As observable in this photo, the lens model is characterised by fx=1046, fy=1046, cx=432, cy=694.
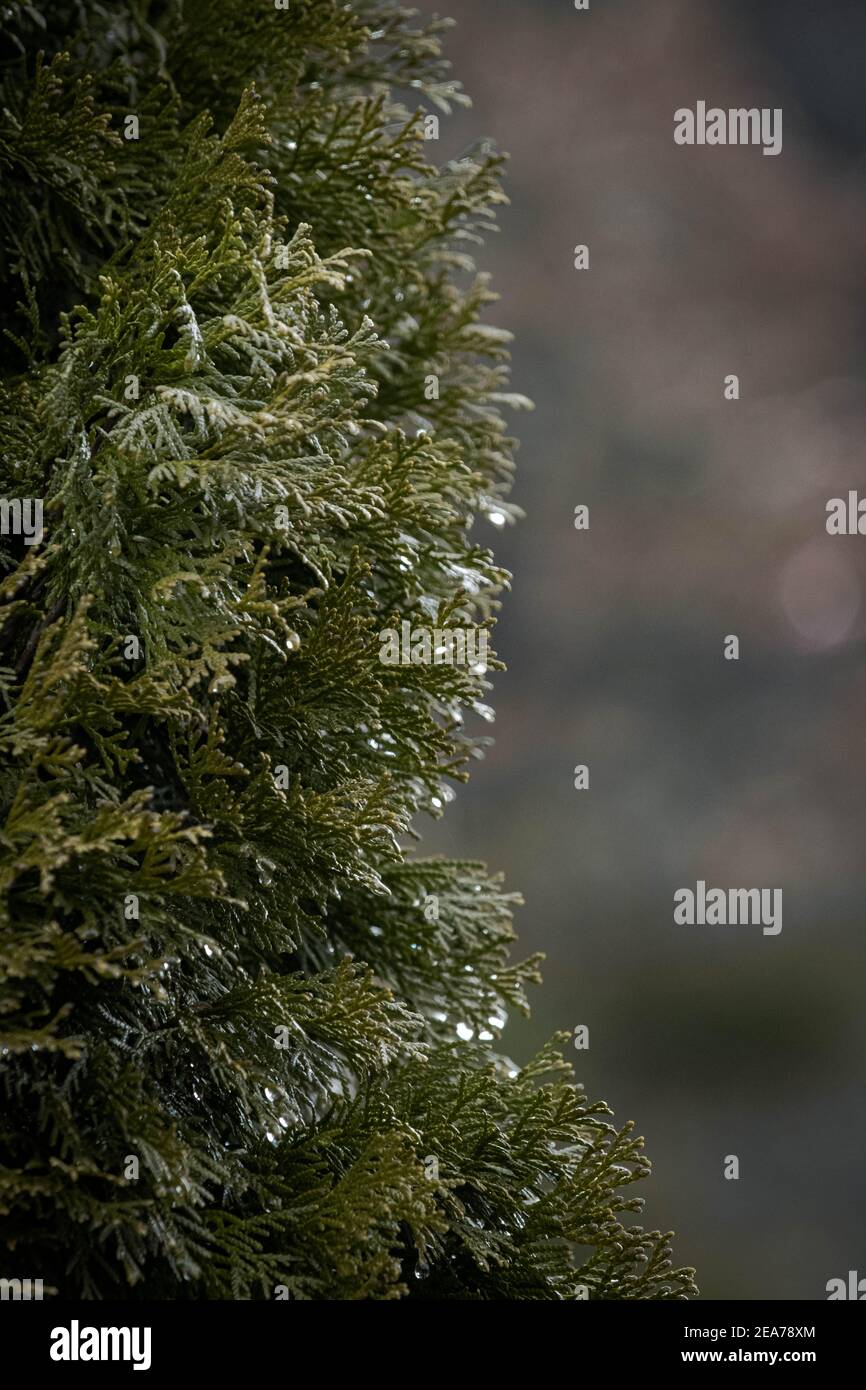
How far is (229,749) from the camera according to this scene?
2031mm

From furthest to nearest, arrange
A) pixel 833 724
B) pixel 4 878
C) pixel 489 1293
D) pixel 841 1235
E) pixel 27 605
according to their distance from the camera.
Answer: pixel 833 724 → pixel 841 1235 → pixel 489 1293 → pixel 27 605 → pixel 4 878

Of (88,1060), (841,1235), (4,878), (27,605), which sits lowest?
(841,1235)

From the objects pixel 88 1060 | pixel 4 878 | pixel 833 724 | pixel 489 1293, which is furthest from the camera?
pixel 833 724

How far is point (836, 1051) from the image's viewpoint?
6.85 metres

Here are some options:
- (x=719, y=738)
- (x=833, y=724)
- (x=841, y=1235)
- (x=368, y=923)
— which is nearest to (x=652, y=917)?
(x=719, y=738)

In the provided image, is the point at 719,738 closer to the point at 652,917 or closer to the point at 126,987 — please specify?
the point at 652,917

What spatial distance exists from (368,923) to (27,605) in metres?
1.07

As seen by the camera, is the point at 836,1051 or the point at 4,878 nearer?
the point at 4,878

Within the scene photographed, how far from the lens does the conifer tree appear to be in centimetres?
165

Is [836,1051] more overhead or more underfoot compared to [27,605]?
more underfoot

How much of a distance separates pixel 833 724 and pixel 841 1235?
10.9ft

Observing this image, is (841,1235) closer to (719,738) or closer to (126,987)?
(719,738)

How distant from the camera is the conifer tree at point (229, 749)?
1.65m

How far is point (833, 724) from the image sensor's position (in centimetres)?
725
